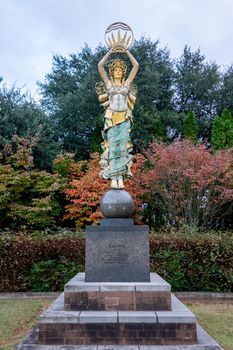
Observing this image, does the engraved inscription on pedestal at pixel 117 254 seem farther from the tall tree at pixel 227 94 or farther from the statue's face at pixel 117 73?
the tall tree at pixel 227 94

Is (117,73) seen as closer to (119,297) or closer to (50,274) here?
(119,297)

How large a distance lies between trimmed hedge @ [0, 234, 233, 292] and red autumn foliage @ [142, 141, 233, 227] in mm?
4257

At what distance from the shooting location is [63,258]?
31.9ft

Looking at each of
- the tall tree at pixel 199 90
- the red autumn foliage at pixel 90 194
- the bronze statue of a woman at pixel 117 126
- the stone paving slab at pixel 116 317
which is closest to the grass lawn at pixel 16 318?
the stone paving slab at pixel 116 317

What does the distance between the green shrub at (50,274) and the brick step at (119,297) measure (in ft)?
12.9

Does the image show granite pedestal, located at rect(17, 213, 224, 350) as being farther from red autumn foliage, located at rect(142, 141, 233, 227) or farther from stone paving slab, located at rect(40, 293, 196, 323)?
red autumn foliage, located at rect(142, 141, 233, 227)

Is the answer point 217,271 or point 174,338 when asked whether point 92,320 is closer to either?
point 174,338

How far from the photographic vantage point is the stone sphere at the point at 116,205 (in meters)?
6.77

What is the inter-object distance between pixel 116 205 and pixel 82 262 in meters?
3.62

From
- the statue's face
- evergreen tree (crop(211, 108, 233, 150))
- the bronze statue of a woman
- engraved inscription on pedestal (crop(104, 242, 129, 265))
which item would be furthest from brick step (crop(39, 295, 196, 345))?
evergreen tree (crop(211, 108, 233, 150))

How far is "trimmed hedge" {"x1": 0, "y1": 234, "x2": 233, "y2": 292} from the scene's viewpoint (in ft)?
31.8

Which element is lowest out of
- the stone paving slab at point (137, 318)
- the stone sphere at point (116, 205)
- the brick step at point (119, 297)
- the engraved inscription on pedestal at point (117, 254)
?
the stone paving slab at point (137, 318)

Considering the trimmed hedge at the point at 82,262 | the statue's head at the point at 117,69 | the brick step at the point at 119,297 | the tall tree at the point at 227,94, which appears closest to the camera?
the brick step at the point at 119,297

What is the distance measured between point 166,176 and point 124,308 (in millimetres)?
9086
